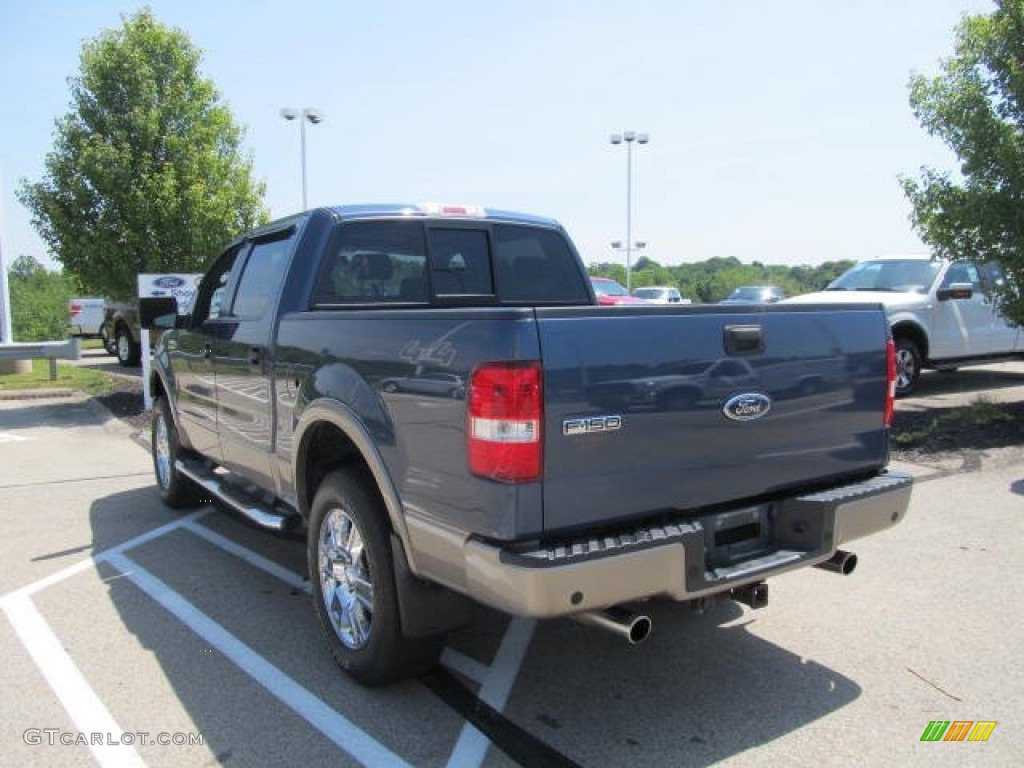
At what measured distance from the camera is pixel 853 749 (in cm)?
296

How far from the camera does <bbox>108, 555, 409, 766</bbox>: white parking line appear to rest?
3.01 metres

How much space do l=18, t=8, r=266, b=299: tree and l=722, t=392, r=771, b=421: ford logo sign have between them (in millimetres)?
10687

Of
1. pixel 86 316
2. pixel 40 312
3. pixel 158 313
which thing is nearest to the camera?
pixel 158 313

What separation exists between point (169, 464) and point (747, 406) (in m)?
5.00

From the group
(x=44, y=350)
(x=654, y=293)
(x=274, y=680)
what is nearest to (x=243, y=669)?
(x=274, y=680)

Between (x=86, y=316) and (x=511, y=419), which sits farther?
(x=86, y=316)

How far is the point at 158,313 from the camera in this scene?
617cm

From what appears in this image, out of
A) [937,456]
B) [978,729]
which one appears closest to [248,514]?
[978,729]

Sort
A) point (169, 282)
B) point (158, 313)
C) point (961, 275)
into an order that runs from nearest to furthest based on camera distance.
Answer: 1. point (158, 313)
2. point (961, 275)
3. point (169, 282)

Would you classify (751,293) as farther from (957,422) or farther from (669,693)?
(669,693)

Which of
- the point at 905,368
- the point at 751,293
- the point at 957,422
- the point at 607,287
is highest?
the point at 607,287

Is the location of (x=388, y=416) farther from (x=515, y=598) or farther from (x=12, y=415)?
(x=12, y=415)

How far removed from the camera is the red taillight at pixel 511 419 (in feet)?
8.48
